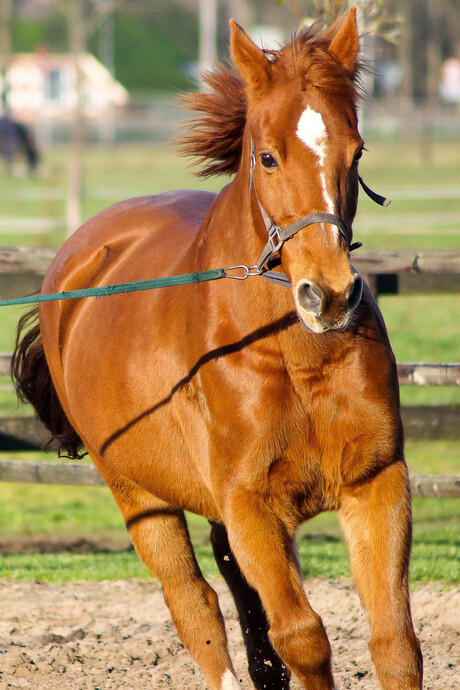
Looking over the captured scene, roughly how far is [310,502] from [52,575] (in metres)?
2.66

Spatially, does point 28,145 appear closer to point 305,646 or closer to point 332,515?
point 332,515

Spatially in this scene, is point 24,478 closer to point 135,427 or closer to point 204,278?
point 135,427

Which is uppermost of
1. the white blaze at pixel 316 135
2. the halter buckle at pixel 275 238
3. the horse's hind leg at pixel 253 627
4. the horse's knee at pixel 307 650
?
the white blaze at pixel 316 135

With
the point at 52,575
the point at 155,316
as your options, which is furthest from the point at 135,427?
the point at 52,575

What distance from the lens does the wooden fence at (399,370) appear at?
5.15m

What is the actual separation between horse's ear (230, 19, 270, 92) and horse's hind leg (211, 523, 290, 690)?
6.19 ft

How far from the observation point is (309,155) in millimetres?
2668

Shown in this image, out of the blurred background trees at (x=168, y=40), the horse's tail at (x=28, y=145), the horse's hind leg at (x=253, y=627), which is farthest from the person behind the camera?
the blurred background trees at (x=168, y=40)

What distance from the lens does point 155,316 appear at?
3549 mm

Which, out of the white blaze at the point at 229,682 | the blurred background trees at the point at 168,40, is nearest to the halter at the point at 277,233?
the white blaze at the point at 229,682

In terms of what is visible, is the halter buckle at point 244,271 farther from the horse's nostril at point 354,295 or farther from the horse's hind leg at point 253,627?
the horse's hind leg at point 253,627

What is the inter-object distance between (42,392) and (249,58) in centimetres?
261

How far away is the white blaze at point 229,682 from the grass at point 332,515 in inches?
62.6

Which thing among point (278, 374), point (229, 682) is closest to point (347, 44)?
point (278, 374)
